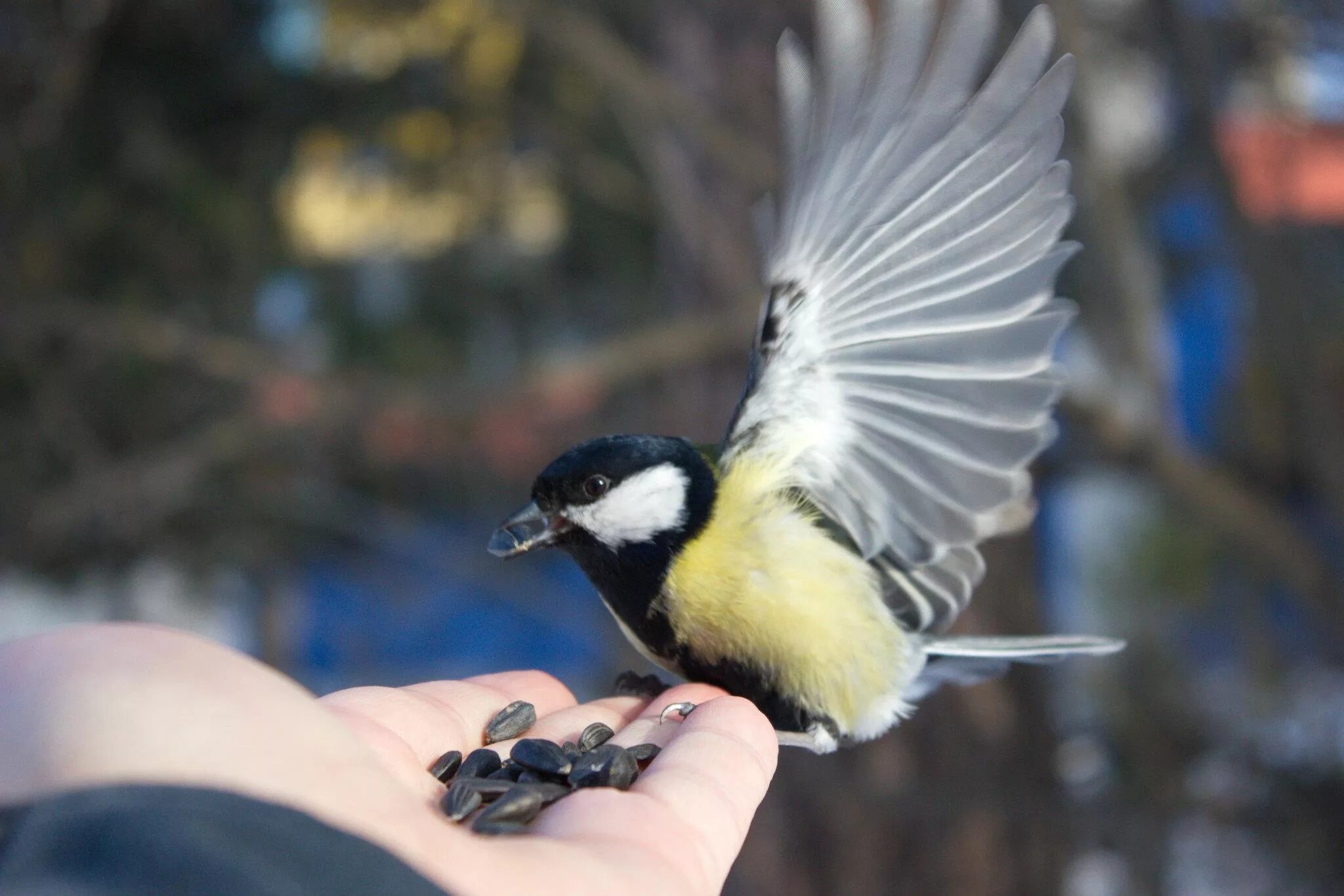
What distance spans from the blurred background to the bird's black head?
0.75 metres

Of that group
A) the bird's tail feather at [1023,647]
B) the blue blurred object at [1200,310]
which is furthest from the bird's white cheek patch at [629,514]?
the blue blurred object at [1200,310]

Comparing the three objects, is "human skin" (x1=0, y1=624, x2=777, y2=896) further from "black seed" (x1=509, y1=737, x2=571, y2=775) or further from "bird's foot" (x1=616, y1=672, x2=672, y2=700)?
"bird's foot" (x1=616, y1=672, x2=672, y2=700)

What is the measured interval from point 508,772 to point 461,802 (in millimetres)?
91

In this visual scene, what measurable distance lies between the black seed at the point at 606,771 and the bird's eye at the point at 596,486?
229 mm

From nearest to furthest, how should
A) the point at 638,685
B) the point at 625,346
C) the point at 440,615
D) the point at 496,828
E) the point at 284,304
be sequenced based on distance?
1. the point at 496,828
2. the point at 638,685
3. the point at 625,346
4. the point at 284,304
5. the point at 440,615

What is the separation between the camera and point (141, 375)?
2541mm

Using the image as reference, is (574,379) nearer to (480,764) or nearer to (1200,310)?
(480,764)

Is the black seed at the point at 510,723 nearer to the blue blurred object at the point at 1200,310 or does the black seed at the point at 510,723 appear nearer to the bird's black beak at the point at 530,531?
the bird's black beak at the point at 530,531

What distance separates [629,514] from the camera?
3.39 feet

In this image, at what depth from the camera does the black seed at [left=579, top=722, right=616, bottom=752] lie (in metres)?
0.96

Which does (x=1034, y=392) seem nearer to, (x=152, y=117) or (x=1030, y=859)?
(x=1030, y=859)

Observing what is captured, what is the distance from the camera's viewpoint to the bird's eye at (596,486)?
3.34 ft

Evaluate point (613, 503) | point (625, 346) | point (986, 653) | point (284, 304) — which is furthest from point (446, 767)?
point (284, 304)

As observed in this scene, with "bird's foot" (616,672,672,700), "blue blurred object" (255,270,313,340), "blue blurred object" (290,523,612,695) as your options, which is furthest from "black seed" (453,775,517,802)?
"blue blurred object" (255,270,313,340)
